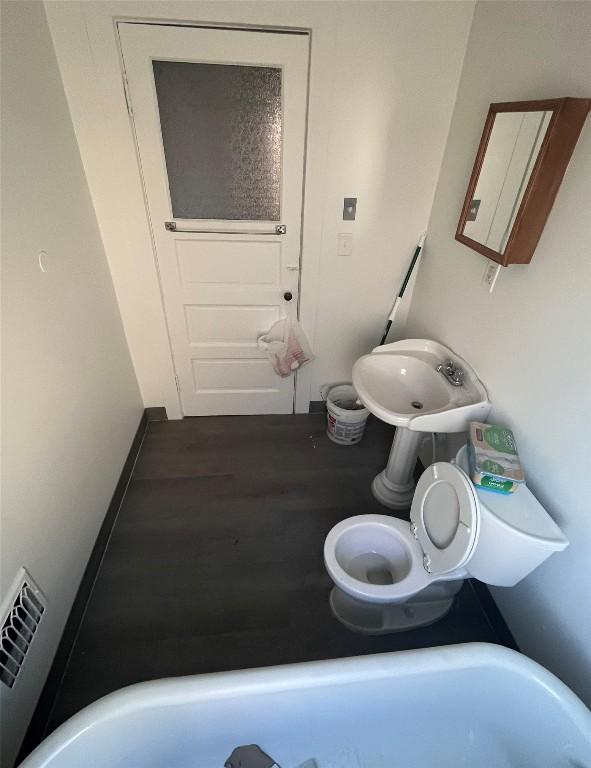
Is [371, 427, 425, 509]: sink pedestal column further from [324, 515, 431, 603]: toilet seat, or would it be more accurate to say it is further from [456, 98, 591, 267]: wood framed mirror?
[456, 98, 591, 267]: wood framed mirror

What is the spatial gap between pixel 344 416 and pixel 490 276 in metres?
1.08

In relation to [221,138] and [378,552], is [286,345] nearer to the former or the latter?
[221,138]

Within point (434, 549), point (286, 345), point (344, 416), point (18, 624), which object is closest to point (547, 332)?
point (434, 549)

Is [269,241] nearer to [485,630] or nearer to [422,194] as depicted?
[422,194]

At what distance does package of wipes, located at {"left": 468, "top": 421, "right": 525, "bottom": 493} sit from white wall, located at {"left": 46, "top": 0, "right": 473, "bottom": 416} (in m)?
1.11

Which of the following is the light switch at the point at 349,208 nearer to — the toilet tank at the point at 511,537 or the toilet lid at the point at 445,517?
the toilet lid at the point at 445,517

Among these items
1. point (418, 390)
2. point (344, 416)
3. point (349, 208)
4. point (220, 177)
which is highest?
point (220, 177)

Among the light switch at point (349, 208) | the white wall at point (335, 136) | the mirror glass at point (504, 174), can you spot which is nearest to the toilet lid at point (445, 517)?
the mirror glass at point (504, 174)

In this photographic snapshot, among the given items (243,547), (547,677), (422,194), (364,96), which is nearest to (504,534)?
(547,677)

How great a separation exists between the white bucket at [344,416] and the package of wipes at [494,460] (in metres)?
0.92

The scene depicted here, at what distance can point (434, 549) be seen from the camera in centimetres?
137

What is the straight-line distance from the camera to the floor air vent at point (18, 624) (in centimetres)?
110

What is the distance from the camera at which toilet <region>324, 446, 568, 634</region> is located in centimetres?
117

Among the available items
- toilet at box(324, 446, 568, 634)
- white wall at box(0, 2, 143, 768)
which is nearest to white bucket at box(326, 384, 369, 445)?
toilet at box(324, 446, 568, 634)
